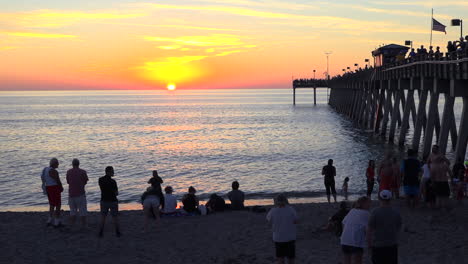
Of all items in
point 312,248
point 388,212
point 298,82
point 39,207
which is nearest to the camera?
point 388,212

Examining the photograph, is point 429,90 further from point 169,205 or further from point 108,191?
point 108,191

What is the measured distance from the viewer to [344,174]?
86.9 ft

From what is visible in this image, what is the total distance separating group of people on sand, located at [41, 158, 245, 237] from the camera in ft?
37.1

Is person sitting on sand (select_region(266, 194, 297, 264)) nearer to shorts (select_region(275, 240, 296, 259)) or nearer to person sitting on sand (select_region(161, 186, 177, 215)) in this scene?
shorts (select_region(275, 240, 296, 259))

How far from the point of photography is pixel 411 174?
511 inches

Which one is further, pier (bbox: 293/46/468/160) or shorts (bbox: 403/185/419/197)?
pier (bbox: 293/46/468/160)

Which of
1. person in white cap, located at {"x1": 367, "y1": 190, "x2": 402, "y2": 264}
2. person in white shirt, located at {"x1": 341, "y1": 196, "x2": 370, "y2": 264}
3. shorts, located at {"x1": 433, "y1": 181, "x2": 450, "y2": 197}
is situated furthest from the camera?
shorts, located at {"x1": 433, "y1": 181, "x2": 450, "y2": 197}

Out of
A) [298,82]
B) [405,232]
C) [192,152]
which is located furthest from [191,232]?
[298,82]

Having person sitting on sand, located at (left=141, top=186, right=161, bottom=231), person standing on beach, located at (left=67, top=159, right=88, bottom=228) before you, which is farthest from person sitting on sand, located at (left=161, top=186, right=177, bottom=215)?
person standing on beach, located at (left=67, top=159, right=88, bottom=228)

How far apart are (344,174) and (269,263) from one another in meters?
17.5

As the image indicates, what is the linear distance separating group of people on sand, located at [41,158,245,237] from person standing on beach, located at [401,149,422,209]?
165 inches

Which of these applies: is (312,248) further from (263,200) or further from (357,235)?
(263,200)

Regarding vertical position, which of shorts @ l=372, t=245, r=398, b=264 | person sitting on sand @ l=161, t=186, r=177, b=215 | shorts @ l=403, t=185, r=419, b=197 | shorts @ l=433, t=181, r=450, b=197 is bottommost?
person sitting on sand @ l=161, t=186, r=177, b=215

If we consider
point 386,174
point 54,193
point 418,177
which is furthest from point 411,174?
point 54,193
